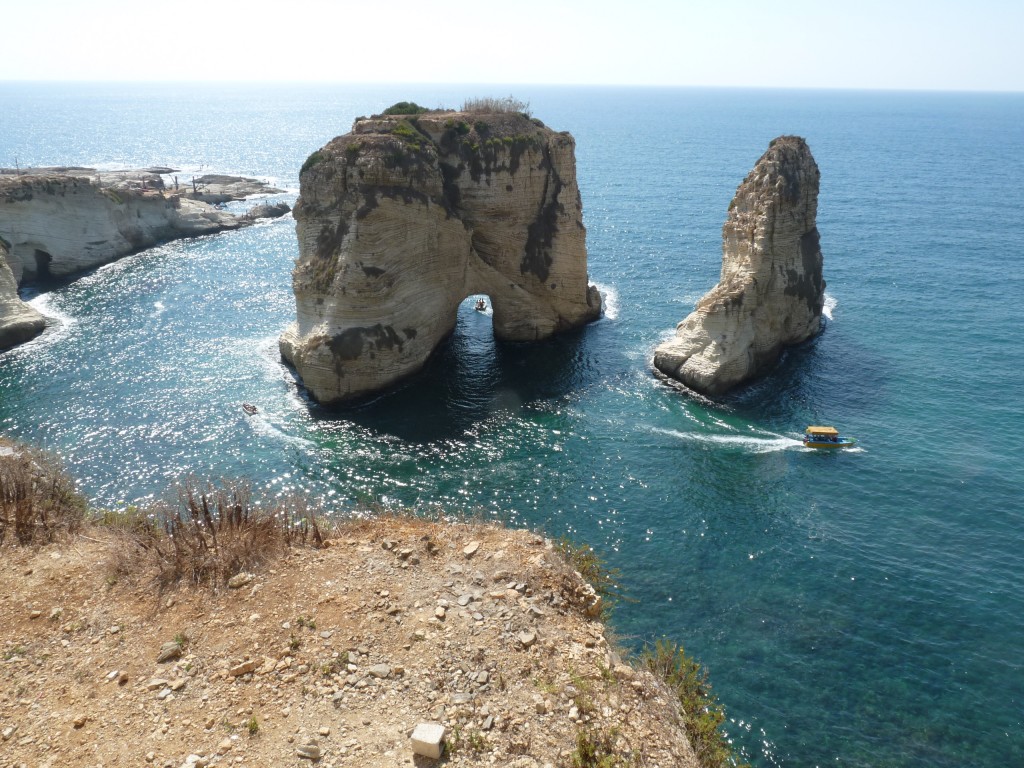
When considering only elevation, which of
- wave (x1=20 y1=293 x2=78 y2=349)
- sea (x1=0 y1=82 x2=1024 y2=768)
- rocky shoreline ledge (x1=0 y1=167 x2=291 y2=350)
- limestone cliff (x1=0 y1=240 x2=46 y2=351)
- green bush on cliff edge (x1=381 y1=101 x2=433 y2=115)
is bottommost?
sea (x1=0 y1=82 x2=1024 y2=768)

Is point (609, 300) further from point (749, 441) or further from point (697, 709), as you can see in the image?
point (697, 709)

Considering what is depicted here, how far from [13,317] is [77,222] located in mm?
24290

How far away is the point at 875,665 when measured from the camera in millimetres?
27859

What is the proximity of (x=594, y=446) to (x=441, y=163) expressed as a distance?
27000 mm

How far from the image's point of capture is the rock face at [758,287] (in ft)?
168

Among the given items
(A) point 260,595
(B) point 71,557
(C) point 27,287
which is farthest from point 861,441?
(C) point 27,287

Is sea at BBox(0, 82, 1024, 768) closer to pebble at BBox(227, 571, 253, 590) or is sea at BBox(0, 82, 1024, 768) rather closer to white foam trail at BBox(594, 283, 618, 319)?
white foam trail at BBox(594, 283, 618, 319)

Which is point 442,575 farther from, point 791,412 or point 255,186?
point 255,186

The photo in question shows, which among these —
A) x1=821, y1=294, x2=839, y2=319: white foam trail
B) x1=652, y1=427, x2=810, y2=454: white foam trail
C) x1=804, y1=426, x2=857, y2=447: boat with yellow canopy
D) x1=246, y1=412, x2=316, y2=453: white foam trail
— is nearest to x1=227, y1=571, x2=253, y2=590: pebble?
x1=246, y1=412, x2=316, y2=453: white foam trail

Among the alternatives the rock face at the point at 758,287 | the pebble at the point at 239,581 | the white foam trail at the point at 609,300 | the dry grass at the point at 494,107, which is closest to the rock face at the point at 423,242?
the white foam trail at the point at 609,300

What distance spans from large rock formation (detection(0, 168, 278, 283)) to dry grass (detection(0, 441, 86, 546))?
50204mm

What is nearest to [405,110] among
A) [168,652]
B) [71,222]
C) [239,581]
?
[71,222]

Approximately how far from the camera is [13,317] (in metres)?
58.5

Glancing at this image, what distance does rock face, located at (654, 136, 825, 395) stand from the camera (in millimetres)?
51250
